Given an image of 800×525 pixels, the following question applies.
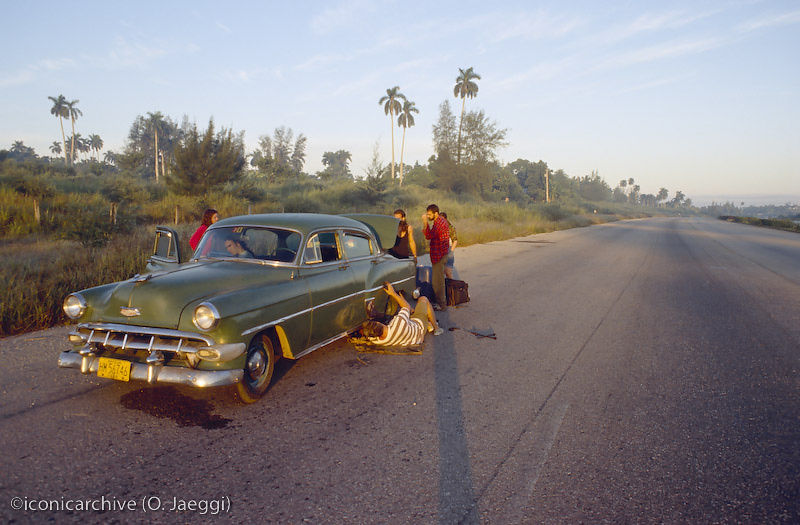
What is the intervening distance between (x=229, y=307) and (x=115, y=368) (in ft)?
3.26

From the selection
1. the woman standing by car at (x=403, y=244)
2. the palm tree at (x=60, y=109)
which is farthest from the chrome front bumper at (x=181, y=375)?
the palm tree at (x=60, y=109)

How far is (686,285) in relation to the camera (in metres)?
10.4

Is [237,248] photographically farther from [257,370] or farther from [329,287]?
[257,370]

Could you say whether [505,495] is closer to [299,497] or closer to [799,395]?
[299,497]

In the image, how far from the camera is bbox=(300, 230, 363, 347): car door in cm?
451

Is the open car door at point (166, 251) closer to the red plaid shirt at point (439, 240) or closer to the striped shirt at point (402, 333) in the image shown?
the striped shirt at point (402, 333)

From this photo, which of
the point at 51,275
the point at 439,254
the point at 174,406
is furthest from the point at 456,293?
the point at 51,275

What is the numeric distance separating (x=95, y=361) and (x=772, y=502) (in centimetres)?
480

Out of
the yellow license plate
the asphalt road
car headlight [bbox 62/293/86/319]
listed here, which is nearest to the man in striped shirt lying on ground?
the asphalt road

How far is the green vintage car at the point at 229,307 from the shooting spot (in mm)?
3508

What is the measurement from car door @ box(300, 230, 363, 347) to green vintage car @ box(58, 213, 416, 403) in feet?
0.04

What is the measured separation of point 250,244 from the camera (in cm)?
469

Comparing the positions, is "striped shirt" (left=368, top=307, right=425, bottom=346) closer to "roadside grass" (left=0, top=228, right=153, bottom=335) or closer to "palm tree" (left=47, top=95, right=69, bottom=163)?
"roadside grass" (left=0, top=228, right=153, bottom=335)

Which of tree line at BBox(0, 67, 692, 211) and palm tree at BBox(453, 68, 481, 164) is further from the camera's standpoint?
palm tree at BBox(453, 68, 481, 164)
